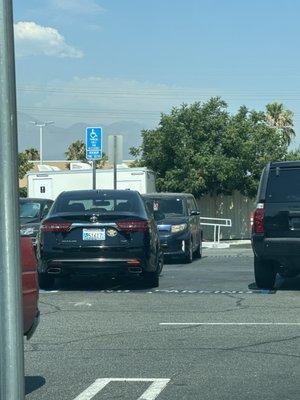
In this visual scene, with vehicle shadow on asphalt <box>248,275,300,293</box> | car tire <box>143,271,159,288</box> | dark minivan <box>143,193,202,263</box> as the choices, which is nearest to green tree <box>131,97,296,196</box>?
dark minivan <box>143,193,202,263</box>

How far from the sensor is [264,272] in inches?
526

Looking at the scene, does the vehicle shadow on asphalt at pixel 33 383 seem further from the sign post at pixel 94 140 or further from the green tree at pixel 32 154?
the green tree at pixel 32 154

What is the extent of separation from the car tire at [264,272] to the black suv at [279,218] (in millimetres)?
73

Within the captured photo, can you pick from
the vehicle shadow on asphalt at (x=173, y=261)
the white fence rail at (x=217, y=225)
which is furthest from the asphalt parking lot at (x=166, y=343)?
→ the white fence rail at (x=217, y=225)

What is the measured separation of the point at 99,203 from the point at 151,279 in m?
1.47

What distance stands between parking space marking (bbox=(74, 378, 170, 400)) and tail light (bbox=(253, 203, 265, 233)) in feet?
19.5

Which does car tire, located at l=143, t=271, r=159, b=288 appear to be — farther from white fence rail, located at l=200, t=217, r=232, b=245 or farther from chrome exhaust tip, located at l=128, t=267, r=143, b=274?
white fence rail, located at l=200, t=217, r=232, b=245

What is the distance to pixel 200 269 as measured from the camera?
17.7 m

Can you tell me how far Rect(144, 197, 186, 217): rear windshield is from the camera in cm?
2066

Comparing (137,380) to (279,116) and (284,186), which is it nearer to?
(284,186)

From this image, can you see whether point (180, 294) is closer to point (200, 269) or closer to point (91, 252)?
point (91, 252)

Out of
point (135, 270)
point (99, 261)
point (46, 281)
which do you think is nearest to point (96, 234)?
point (99, 261)

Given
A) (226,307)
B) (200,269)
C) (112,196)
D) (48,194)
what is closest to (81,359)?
(226,307)

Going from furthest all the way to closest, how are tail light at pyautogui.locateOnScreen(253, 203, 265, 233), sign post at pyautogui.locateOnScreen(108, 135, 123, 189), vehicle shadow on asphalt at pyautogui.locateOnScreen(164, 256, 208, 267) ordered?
sign post at pyautogui.locateOnScreen(108, 135, 123, 189)
vehicle shadow on asphalt at pyautogui.locateOnScreen(164, 256, 208, 267)
tail light at pyautogui.locateOnScreen(253, 203, 265, 233)
